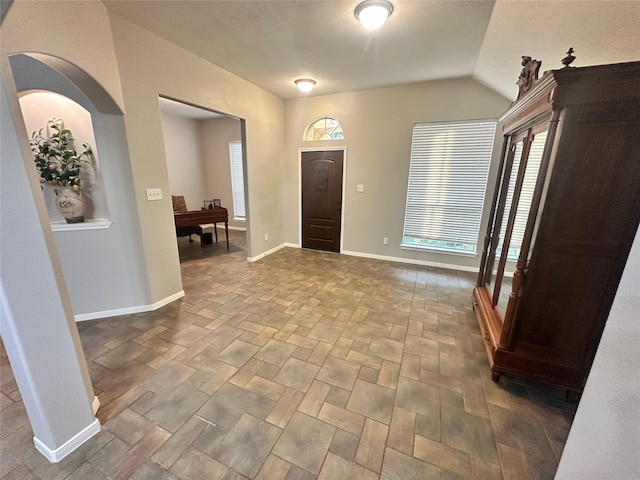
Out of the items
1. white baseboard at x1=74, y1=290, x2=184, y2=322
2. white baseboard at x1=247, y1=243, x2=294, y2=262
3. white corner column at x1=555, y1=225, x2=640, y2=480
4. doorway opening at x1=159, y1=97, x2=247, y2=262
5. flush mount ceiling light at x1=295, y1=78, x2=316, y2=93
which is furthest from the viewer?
doorway opening at x1=159, y1=97, x2=247, y2=262

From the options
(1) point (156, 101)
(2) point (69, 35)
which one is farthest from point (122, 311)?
(2) point (69, 35)

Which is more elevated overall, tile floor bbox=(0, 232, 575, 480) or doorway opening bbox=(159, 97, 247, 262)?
doorway opening bbox=(159, 97, 247, 262)

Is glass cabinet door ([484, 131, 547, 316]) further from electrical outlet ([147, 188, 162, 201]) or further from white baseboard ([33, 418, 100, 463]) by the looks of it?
electrical outlet ([147, 188, 162, 201])

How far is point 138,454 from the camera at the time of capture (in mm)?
1381

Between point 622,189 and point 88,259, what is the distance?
4.16m

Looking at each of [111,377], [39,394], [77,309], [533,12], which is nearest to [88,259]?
[77,309]

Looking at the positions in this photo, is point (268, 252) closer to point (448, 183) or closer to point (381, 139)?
point (381, 139)

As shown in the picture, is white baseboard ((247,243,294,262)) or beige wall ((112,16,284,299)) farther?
white baseboard ((247,243,294,262))

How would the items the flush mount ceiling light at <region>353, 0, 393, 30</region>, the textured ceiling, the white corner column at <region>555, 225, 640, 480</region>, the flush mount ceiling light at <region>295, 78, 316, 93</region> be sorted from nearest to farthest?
the white corner column at <region>555, 225, 640, 480</region> < the textured ceiling < the flush mount ceiling light at <region>353, 0, 393, 30</region> < the flush mount ceiling light at <region>295, 78, 316, 93</region>

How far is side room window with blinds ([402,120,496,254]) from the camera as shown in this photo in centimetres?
373

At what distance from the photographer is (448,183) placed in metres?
3.97

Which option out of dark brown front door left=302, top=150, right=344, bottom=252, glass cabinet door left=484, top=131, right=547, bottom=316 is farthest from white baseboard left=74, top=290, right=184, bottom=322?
glass cabinet door left=484, top=131, right=547, bottom=316

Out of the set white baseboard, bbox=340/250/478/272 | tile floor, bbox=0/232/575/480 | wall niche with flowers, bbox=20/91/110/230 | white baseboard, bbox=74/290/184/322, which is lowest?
tile floor, bbox=0/232/575/480

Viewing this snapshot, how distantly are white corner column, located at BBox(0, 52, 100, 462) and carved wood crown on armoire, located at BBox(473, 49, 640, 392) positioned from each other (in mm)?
2636
